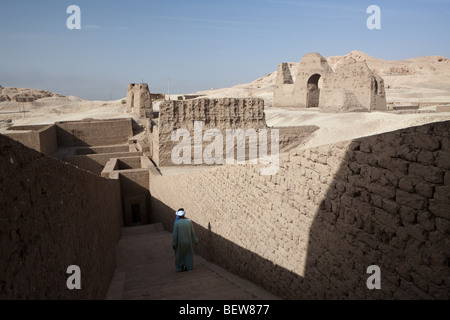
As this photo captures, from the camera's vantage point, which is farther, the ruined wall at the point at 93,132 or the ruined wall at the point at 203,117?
the ruined wall at the point at 93,132

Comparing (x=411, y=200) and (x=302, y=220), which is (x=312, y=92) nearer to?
(x=302, y=220)

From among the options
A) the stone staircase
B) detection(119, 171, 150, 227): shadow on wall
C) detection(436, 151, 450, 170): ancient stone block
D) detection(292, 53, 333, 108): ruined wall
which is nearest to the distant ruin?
detection(292, 53, 333, 108): ruined wall

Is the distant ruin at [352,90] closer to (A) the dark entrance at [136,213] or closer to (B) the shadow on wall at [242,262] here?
(A) the dark entrance at [136,213]

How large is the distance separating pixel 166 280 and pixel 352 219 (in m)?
3.64

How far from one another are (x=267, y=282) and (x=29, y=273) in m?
3.38

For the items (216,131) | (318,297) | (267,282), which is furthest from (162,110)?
(318,297)

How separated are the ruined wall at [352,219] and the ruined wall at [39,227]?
2.41m

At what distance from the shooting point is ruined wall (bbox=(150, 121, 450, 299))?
7.75 feet

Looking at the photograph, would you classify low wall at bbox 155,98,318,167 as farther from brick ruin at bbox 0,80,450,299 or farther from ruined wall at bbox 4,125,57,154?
brick ruin at bbox 0,80,450,299

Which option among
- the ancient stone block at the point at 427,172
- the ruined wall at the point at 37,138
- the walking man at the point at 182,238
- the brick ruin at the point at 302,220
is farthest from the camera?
the ruined wall at the point at 37,138

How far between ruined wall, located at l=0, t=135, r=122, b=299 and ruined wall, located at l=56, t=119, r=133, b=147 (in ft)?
64.2

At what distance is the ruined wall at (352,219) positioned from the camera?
7.75 feet

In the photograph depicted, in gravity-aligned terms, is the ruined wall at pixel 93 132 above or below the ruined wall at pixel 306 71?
below

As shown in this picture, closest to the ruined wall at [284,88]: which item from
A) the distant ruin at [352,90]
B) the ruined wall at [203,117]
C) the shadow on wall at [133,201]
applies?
the distant ruin at [352,90]
